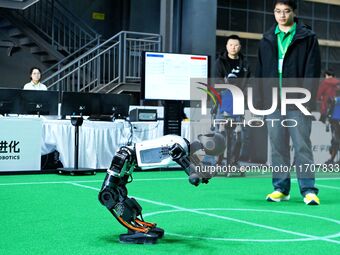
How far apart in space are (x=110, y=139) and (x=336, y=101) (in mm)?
3848

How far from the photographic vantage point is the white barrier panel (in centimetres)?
881

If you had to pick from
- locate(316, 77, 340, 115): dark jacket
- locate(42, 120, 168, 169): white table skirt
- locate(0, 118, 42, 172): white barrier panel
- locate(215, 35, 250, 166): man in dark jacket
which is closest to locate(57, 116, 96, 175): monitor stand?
locate(42, 120, 168, 169): white table skirt

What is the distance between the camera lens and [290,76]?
6055 millimetres

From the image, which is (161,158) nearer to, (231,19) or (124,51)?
(124,51)

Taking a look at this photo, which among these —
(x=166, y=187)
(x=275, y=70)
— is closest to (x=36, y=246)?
(x=275, y=70)

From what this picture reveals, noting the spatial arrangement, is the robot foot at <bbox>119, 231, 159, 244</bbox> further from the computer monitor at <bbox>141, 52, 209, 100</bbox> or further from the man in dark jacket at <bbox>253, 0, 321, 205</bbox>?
the computer monitor at <bbox>141, 52, 209, 100</bbox>

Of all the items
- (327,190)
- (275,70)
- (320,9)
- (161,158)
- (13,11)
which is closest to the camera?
(161,158)

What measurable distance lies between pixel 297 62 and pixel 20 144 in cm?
446

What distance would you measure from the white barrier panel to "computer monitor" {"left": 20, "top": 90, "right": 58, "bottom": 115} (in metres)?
0.17

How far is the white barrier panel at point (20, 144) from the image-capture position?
347 inches

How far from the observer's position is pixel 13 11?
16.8 metres

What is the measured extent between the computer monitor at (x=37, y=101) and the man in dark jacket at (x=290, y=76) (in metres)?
3.91

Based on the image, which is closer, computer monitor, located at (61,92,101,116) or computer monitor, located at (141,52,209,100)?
computer monitor, located at (141,52,209,100)

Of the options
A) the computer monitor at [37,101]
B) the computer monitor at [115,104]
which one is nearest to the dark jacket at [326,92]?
the computer monitor at [115,104]
